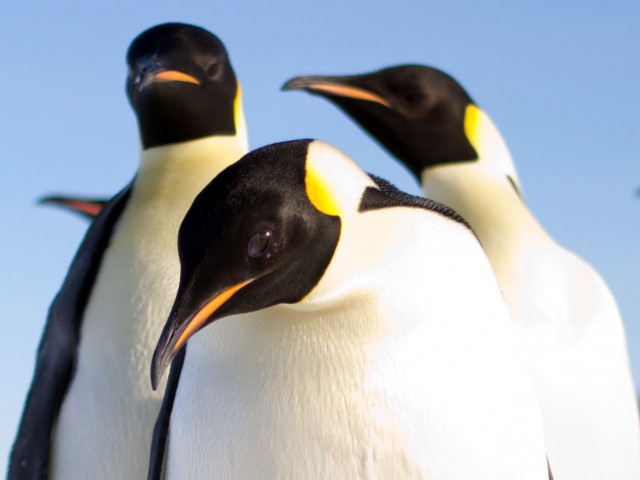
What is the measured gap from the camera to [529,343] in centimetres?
479

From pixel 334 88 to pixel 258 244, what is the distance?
3415 mm

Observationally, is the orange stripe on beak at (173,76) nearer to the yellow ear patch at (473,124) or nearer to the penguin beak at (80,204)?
the yellow ear patch at (473,124)

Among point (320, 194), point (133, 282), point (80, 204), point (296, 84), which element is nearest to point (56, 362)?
point (133, 282)

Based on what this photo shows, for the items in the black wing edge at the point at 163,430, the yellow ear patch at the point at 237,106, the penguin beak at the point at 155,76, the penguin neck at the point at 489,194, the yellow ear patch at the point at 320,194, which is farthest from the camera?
the penguin neck at the point at 489,194

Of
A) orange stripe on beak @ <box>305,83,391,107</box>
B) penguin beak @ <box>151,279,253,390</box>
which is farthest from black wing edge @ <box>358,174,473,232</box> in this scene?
orange stripe on beak @ <box>305,83,391,107</box>

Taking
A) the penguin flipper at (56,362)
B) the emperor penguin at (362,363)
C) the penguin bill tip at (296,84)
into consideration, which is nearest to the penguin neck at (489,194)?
the penguin bill tip at (296,84)

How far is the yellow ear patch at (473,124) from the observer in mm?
5430

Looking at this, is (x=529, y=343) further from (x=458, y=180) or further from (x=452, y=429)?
(x=452, y=429)

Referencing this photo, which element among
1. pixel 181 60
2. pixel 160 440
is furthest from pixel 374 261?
pixel 181 60

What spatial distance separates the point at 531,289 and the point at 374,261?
252 centimetres

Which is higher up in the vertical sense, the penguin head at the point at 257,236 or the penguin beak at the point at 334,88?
the penguin beak at the point at 334,88

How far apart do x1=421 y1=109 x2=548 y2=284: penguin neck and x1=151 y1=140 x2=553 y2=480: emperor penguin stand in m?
2.31

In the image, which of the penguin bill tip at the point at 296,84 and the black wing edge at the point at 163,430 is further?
the penguin bill tip at the point at 296,84

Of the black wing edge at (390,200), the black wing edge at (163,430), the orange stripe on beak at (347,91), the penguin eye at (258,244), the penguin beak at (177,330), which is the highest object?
the orange stripe on beak at (347,91)
